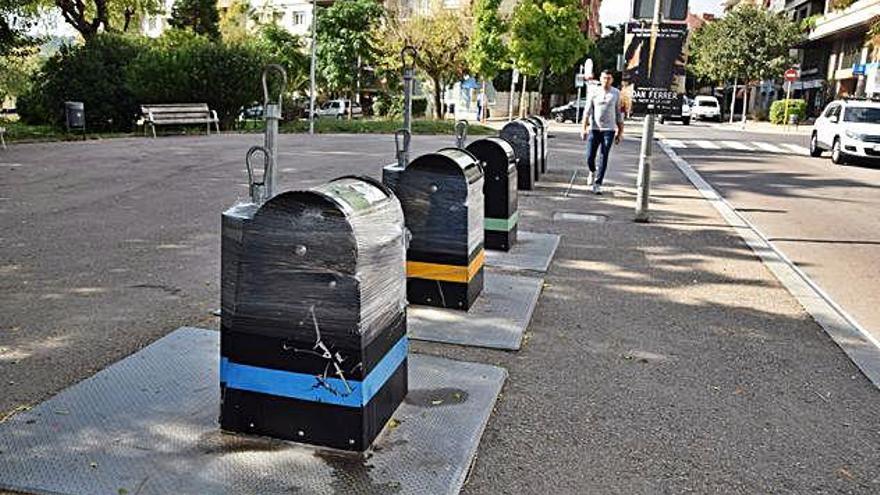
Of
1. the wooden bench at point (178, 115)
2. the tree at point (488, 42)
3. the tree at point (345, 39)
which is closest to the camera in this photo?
the wooden bench at point (178, 115)

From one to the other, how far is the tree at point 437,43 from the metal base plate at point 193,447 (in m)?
39.6

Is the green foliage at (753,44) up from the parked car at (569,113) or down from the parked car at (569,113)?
up

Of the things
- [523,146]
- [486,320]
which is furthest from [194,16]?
[486,320]

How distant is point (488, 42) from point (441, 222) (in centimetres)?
3811

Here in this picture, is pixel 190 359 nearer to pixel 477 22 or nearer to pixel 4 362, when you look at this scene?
pixel 4 362

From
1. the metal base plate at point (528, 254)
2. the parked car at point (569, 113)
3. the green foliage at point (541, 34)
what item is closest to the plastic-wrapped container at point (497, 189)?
the metal base plate at point (528, 254)

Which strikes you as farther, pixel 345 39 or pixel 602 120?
pixel 345 39

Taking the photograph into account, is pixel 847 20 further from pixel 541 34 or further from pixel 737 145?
pixel 737 145

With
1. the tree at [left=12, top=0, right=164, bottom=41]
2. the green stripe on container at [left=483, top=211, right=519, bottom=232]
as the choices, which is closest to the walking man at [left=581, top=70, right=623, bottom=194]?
the green stripe on container at [left=483, top=211, right=519, bottom=232]

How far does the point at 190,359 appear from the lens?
4625 mm

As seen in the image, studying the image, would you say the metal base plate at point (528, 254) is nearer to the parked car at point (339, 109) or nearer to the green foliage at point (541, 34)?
the green foliage at point (541, 34)

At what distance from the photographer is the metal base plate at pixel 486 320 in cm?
523

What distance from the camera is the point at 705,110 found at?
2248 inches

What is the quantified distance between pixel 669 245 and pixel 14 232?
690 cm
